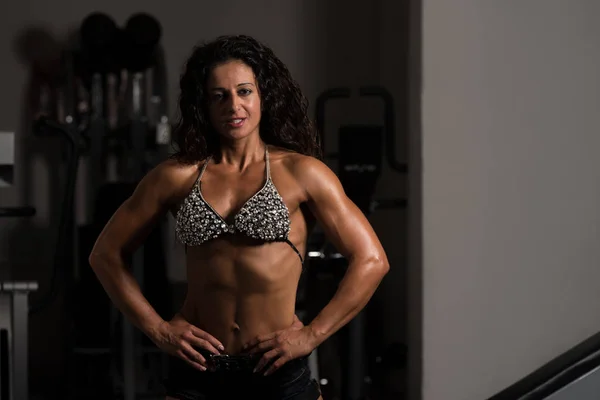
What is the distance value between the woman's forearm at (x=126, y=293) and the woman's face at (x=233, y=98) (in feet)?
1.07

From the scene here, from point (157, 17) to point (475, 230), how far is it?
2.38 m

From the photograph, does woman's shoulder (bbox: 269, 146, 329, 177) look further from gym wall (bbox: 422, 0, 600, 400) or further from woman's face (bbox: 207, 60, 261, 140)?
gym wall (bbox: 422, 0, 600, 400)

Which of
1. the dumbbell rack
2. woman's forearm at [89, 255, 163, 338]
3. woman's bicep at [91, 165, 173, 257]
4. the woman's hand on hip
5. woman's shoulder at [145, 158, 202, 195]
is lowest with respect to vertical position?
the dumbbell rack

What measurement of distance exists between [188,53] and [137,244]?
130 inches

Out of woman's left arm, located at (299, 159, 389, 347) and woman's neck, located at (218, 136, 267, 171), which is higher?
woman's neck, located at (218, 136, 267, 171)

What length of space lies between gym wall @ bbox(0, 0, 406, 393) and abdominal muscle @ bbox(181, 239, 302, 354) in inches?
127

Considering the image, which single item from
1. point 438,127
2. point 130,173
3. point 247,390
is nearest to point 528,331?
point 438,127

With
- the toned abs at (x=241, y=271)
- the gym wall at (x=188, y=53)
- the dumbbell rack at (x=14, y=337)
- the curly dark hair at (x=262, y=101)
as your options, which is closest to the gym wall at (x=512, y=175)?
the gym wall at (x=188, y=53)

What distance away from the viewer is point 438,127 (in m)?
3.37

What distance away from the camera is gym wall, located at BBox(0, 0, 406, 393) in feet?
15.5

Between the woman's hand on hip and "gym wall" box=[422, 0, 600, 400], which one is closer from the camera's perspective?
the woman's hand on hip

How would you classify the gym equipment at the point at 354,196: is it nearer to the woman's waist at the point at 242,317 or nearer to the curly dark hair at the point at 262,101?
the curly dark hair at the point at 262,101

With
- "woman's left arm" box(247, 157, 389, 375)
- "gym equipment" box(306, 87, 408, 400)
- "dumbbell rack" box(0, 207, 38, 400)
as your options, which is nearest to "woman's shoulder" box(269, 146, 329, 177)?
"woman's left arm" box(247, 157, 389, 375)

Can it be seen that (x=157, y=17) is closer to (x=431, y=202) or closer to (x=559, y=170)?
(x=431, y=202)
